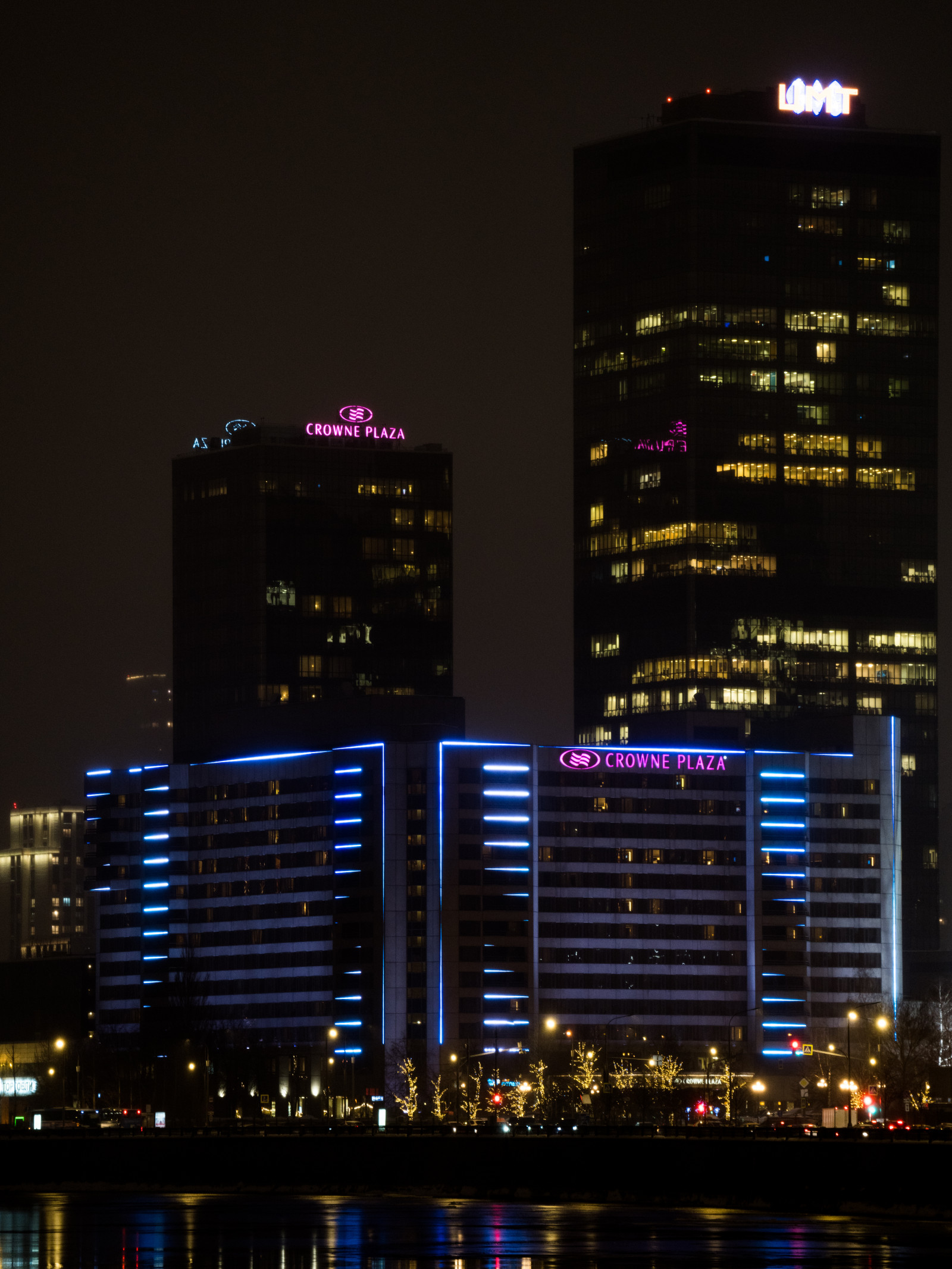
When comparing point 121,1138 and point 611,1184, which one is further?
point 121,1138

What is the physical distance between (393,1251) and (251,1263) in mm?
8796

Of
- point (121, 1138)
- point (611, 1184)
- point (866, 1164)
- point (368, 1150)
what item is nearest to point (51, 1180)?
point (121, 1138)

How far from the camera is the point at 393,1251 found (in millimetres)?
125500

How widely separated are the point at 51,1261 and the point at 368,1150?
64.7 meters

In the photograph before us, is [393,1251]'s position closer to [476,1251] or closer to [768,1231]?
[476,1251]

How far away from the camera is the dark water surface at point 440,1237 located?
394 ft

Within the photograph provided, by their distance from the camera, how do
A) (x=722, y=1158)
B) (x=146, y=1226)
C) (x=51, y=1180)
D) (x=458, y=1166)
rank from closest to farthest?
1. (x=146, y=1226)
2. (x=722, y=1158)
3. (x=458, y=1166)
4. (x=51, y=1180)

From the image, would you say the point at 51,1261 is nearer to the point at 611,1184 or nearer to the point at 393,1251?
the point at 393,1251

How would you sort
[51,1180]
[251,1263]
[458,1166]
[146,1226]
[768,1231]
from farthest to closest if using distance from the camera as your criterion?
[51,1180] < [458,1166] < [146,1226] < [768,1231] < [251,1263]

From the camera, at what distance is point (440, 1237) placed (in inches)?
5281

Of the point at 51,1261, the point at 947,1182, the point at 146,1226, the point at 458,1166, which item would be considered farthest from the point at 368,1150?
the point at 51,1261

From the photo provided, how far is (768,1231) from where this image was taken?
448 ft

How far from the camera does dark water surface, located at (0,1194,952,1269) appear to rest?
120062mm

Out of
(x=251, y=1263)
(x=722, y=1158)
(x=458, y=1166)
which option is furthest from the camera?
(x=458, y=1166)
